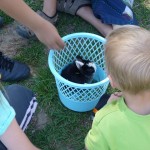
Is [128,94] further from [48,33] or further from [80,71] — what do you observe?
[80,71]

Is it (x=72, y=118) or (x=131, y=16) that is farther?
(x=131, y=16)

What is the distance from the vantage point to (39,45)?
186 centimetres

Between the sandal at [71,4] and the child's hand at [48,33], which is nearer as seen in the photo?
the child's hand at [48,33]

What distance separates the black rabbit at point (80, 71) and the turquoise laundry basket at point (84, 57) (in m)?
0.05

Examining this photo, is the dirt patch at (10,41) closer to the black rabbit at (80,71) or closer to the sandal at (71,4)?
the sandal at (71,4)

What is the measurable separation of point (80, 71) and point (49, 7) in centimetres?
52

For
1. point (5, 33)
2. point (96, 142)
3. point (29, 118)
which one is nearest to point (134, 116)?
point (96, 142)

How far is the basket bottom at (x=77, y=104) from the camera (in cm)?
152

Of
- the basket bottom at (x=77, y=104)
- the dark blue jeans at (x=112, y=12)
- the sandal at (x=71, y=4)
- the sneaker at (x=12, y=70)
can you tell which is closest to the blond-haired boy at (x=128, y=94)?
the basket bottom at (x=77, y=104)

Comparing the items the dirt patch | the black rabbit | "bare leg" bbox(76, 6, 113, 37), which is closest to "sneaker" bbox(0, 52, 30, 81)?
the dirt patch

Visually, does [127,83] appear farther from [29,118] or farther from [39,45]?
[39,45]

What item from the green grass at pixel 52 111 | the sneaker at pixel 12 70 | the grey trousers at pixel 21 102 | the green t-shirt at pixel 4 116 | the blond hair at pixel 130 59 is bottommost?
the green grass at pixel 52 111

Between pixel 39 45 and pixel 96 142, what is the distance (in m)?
0.90

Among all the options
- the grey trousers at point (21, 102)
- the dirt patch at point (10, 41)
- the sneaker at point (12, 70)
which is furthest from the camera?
the dirt patch at point (10, 41)
